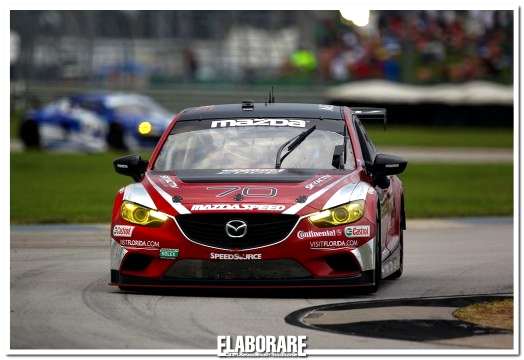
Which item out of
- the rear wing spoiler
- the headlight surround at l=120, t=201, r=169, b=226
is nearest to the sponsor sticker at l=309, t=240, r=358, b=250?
the headlight surround at l=120, t=201, r=169, b=226

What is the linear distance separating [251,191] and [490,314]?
1.89 m

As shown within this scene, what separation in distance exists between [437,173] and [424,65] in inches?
993

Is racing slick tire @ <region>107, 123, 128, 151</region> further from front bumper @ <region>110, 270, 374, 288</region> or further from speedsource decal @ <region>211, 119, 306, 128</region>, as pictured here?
front bumper @ <region>110, 270, 374, 288</region>

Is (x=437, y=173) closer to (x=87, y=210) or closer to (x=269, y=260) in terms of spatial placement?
(x=87, y=210)

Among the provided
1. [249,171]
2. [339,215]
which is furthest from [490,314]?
[249,171]

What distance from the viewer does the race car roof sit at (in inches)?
447

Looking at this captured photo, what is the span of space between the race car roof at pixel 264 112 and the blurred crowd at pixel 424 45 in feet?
137

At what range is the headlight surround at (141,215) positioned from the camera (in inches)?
392

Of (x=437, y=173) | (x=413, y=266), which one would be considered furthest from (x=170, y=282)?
(x=437, y=173)

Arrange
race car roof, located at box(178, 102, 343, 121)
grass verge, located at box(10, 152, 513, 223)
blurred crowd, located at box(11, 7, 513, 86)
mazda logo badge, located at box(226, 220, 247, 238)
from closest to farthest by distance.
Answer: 1. mazda logo badge, located at box(226, 220, 247, 238)
2. race car roof, located at box(178, 102, 343, 121)
3. grass verge, located at box(10, 152, 513, 223)
4. blurred crowd, located at box(11, 7, 513, 86)

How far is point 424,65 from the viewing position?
54.8m

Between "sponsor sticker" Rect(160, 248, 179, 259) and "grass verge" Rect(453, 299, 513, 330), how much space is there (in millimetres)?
1928

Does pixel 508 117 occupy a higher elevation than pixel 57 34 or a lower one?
lower

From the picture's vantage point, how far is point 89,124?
35312 millimetres
